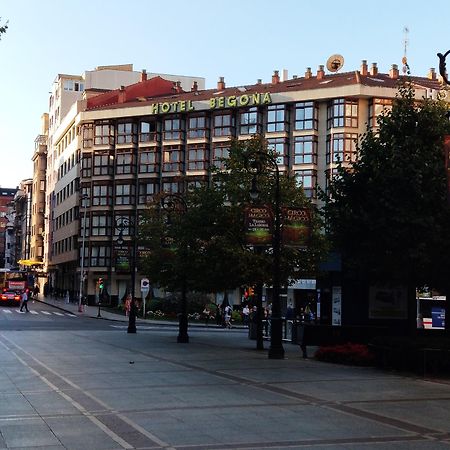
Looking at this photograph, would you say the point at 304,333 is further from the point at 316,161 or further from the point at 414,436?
the point at 316,161

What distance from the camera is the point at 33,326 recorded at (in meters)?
43.5

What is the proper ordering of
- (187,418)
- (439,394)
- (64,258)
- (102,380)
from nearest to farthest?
(187,418), (439,394), (102,380), (64,258)

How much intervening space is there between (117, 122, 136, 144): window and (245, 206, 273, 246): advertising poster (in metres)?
59.6

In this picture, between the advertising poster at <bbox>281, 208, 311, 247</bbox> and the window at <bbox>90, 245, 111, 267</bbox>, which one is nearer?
the advertising poster at <bbox>281, 208, 311, 247</bbox>

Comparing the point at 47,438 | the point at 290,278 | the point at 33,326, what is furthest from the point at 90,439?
the point at 33,326

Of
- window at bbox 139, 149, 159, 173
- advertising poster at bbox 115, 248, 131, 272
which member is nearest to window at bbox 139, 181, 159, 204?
window at bbox 139, 149, 159, 173

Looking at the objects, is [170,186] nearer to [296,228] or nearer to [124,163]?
[124,163]

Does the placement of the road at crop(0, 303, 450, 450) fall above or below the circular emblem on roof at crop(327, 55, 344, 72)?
below

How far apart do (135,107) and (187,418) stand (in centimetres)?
7201

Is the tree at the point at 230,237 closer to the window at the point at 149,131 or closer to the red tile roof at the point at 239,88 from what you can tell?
the red tile roof at the point at 239,88

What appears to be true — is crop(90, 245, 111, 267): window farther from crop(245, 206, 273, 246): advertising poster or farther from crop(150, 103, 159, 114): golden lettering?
crop(245, 206, 273, 246): advertising poster

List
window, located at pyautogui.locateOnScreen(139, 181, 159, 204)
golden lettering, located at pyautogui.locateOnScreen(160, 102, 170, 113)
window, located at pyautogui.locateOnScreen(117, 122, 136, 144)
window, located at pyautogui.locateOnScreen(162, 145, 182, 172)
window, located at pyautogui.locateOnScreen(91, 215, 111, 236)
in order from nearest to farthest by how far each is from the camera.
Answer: golden lettering, located at pyautogui.locateOnScreen(160, 102, 170, 113)
window, located at pyautogui.locateOnScreen(162, 145, 182, 172)
window, located at pyautogui.locateOnScreen(139, 181, 159, 204)
window, located at pyautogui.locateOnScreen(117, 122, 136, 144)
window, located at pyautogui.locateOnScreen(91, 215, 111, 236)

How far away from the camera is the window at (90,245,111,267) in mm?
83375

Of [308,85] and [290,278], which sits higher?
[308,85]
